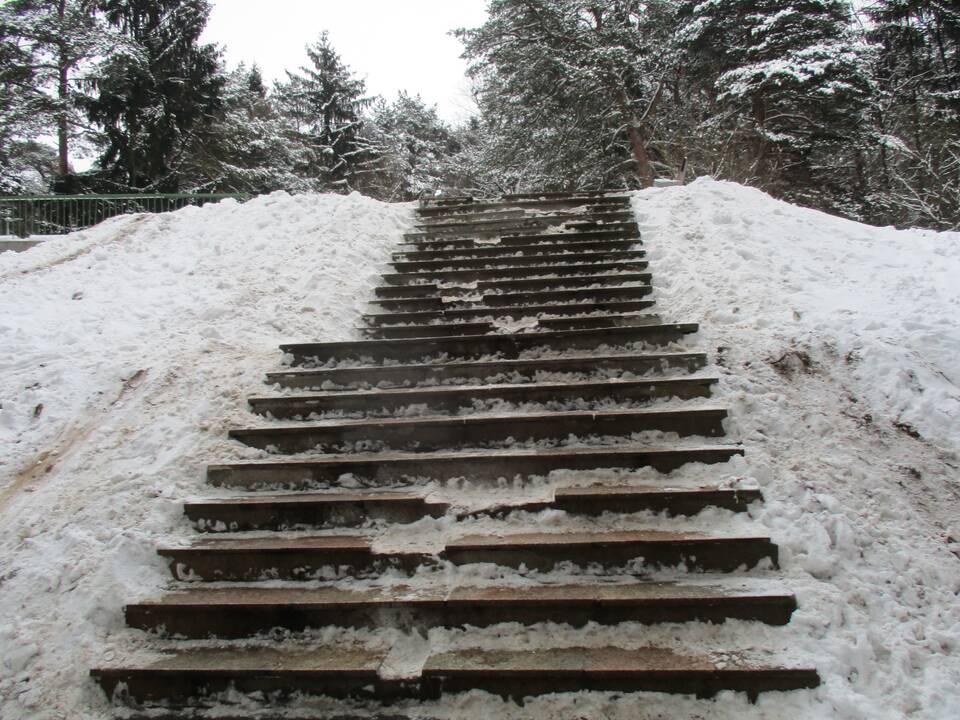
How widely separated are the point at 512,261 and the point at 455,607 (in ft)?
14.4

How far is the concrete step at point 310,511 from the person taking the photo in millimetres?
3086

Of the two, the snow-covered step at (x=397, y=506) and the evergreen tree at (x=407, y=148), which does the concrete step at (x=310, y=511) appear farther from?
the evergreen tree at (x=407, y=148)

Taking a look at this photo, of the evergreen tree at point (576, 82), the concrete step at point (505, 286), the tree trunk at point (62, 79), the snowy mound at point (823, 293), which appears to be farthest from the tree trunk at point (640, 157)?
the tree trunk at point (62, 79)

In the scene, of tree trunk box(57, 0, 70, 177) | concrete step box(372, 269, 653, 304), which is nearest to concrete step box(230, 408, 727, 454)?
concrete step box(372, 269, 653, 304)

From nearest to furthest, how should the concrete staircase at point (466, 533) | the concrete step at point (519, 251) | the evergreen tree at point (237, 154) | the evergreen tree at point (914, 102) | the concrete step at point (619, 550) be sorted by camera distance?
the concrete staircase at point (466, 533)
the concrete step at point (619, 550)
the concrete step at point (519, 251)
the evergreen tree at point (914, 102)
the evergreen tree at point (237, 154)

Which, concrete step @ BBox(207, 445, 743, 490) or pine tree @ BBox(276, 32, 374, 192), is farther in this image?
pine tree @ BBox(276, 32, 374, 192)

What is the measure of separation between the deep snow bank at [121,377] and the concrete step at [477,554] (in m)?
0.29

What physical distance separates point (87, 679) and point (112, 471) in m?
1.24

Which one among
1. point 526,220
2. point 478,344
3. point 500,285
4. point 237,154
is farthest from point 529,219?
point 237,154

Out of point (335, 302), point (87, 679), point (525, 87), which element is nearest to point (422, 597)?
point (87, 679)

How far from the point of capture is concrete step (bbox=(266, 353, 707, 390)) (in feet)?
13.2

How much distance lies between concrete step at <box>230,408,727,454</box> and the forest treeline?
9717 millimetres

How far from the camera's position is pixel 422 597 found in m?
2.59

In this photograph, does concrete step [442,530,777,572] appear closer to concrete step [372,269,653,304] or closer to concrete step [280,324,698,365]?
concrete step [280,324,698,365]
